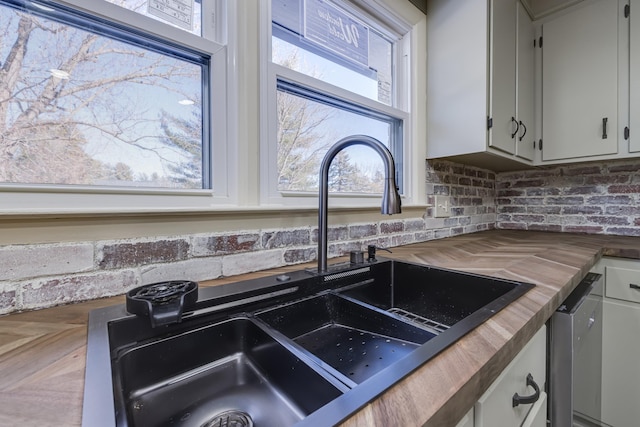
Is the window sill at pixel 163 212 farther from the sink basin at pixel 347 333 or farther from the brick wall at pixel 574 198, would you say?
the brick wall at pixel 574 198

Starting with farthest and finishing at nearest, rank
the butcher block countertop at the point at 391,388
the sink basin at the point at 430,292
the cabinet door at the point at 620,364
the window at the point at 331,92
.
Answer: the cabinet door at the point at 620,364
the window at the point at 331,92
the sink basin at the point at 430,292
the butcher block countertop at the point at 391,388

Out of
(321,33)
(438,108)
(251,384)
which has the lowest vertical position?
(251,384)

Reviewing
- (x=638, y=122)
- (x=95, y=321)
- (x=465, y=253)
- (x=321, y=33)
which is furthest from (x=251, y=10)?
(x=638, y=122)

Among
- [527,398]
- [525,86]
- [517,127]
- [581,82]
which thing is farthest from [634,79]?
[527,398]

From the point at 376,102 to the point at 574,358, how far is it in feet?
4.22

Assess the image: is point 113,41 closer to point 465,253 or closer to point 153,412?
point 153,412

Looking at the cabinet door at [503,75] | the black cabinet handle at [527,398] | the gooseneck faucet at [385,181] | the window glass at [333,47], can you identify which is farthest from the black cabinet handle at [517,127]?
the black cabinet handle at [527,398]

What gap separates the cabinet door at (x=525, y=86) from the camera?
1.79 m

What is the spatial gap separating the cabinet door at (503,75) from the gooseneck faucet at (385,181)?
1051 millimetres

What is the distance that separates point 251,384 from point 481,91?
5.59 ft

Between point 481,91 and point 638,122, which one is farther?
point 638,122

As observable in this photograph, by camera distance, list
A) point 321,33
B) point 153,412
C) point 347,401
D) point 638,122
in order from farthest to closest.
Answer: point 638,122 → point 321,33 → point 153,412 → point 347,401

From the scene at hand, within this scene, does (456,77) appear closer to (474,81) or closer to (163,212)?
(474,81)

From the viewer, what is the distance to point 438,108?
171 centimetres
